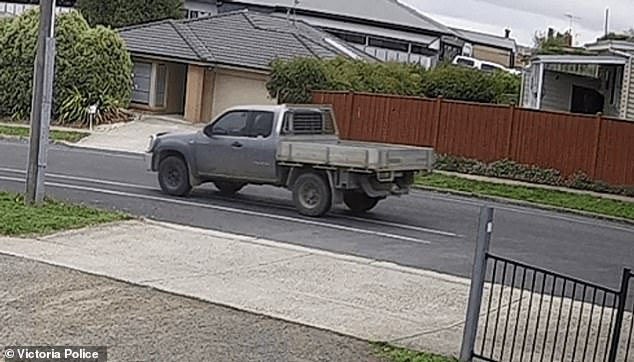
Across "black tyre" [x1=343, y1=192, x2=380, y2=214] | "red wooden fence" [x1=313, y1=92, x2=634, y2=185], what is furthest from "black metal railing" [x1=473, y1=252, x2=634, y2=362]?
"red wooden fence" [x1=313, y1=92, x2=634, y2=185]

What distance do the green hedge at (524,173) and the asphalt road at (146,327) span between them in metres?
19.8

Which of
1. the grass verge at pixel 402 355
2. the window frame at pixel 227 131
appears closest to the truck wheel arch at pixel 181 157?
the window frame at pixel 227 131

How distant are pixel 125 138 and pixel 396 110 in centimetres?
906

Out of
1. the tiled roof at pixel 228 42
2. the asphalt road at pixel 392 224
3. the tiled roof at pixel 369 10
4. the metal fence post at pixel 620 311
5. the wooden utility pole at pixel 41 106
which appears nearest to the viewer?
the metal fence post at pixel 620 311

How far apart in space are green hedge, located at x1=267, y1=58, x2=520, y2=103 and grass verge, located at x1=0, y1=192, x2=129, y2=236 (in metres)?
20.4

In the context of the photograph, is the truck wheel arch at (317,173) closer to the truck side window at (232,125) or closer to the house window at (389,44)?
the truck side window at (232,125)

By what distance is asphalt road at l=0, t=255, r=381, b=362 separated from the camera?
828 centimetres

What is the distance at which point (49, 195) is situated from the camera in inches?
743

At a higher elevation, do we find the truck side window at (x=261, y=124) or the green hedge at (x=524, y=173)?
the truck side window at (x=261, y=124)

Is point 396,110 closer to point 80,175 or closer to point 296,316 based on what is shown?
point 80,175

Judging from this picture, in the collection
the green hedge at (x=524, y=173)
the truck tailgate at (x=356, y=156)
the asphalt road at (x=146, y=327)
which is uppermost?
the truck tailgate at (x=356, y=156)

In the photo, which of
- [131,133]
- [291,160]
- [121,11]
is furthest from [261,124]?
[121,11]

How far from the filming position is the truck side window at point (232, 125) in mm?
20312

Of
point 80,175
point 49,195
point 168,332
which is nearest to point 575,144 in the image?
point 80,175
